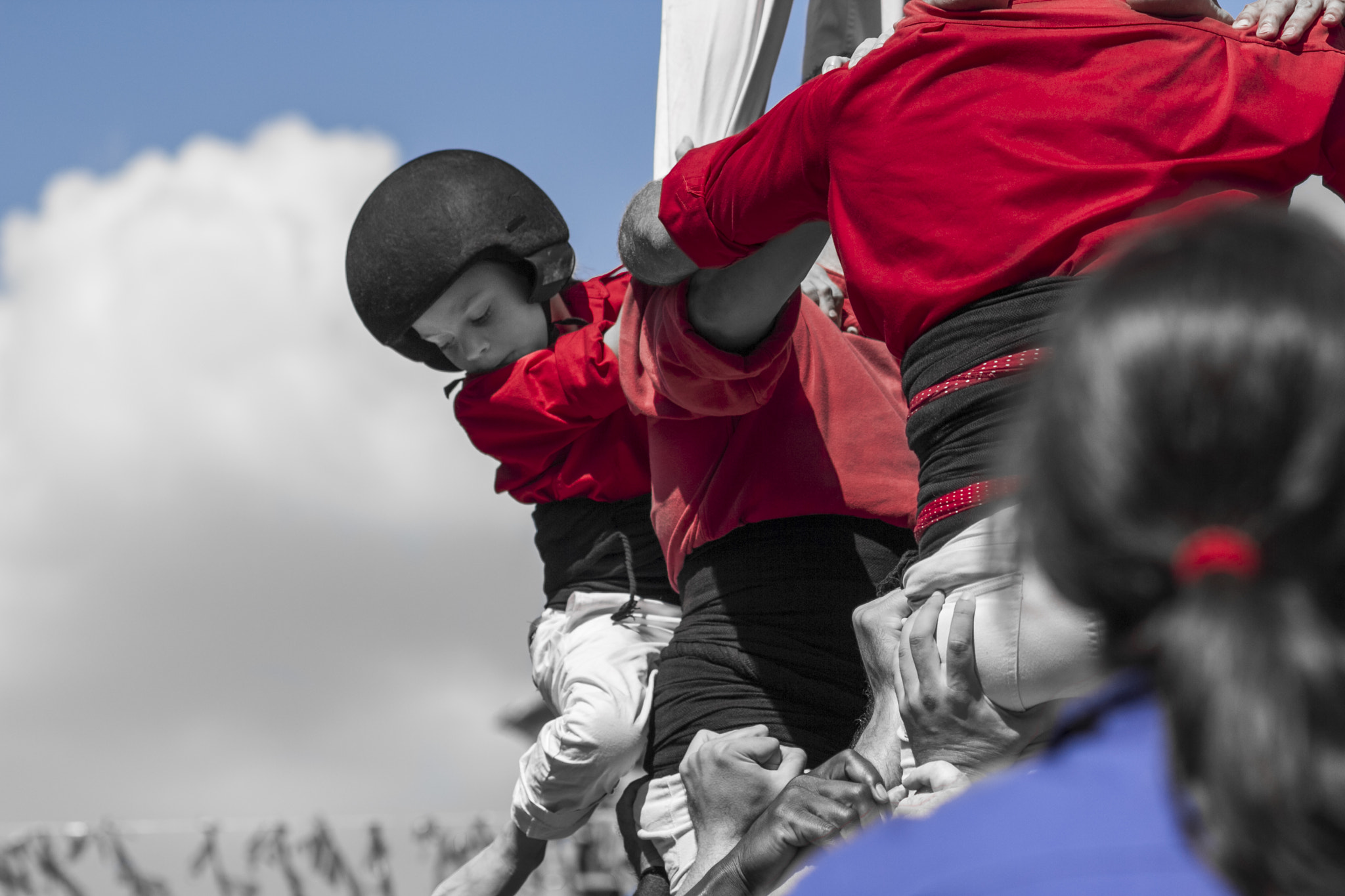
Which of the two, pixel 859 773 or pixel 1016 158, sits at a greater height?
pixel 1016 158

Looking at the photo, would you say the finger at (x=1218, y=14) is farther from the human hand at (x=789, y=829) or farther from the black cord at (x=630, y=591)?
the black cord at (x=630, y=591)

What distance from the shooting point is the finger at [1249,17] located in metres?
1.64

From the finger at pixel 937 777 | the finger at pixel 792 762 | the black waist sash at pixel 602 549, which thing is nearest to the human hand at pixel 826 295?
the black waist sash at pixel 602 549

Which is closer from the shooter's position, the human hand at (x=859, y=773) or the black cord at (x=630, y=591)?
the human hand at (x=859, y=773)

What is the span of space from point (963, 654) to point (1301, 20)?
0.83 meters

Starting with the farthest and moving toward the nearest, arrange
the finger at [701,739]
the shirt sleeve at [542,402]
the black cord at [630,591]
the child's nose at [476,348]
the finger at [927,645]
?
the child's nose at [476,348] < the black cord at [630,591] < the shirt sleeve at [542,402] < the finger at [701,739] < the finger at [927,645]

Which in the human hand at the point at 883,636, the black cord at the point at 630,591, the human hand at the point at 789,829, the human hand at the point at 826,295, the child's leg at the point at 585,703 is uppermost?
the human hand at the point at 826,295

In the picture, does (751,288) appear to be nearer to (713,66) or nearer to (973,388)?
(973,388)

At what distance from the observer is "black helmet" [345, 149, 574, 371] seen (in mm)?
3076

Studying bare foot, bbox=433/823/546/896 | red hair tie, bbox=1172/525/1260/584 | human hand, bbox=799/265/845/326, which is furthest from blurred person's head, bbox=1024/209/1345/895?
bare foot, bbox=433/823/546/896

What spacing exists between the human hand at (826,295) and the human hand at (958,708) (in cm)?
113

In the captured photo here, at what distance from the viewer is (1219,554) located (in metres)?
0.68

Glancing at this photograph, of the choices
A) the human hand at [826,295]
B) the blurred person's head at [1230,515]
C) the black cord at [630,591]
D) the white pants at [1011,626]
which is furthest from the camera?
the black cord at [630,591]

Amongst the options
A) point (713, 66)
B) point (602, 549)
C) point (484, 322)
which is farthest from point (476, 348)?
point (713, 66)
